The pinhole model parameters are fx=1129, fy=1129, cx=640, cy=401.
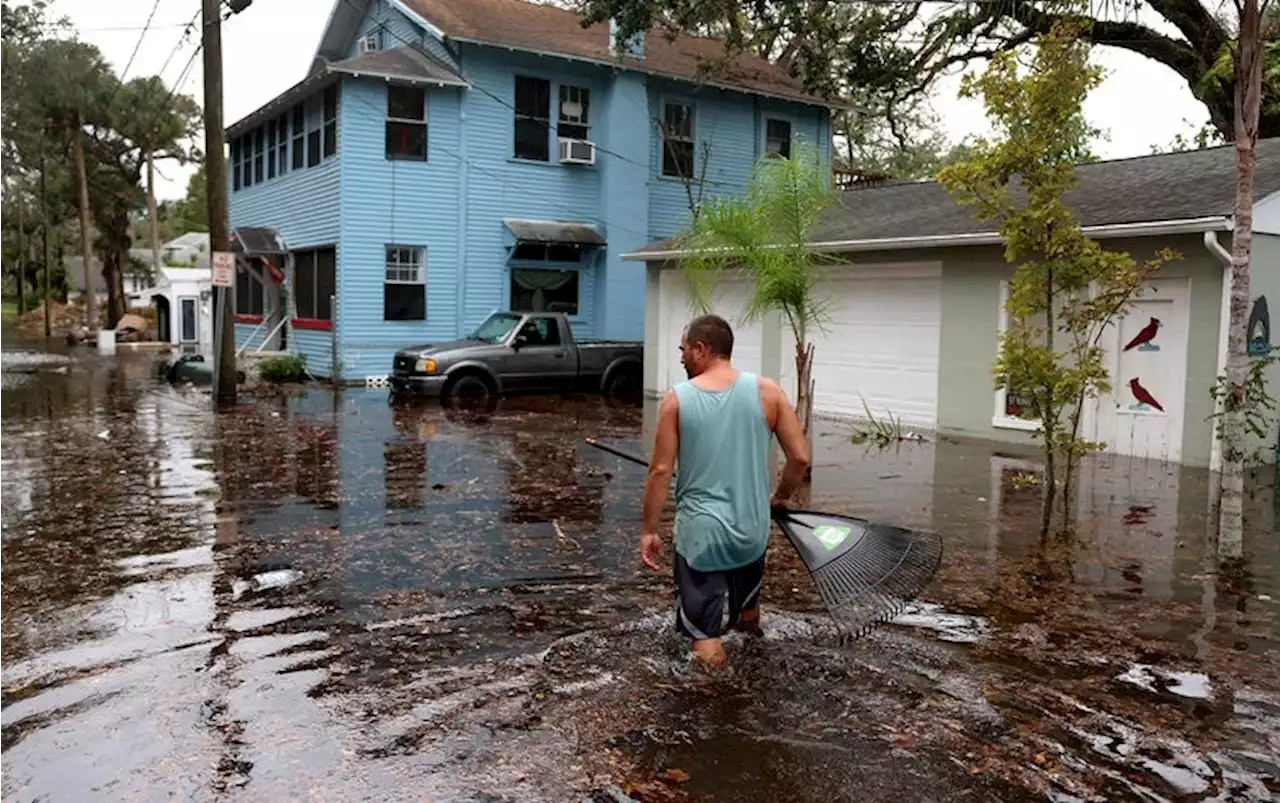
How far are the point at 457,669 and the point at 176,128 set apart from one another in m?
44.8

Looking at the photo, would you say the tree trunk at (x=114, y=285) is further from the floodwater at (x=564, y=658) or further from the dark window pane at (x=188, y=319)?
the floodwater at (x=564, y=658)

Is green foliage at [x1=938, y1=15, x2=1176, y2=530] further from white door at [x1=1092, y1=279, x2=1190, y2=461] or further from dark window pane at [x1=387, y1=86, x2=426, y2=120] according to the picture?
dark window pane at [x1=387, y1=86, x2=426, y2=120]

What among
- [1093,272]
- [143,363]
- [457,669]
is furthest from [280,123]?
[457,669]

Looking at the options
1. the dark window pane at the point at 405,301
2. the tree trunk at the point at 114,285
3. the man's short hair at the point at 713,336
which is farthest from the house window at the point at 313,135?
the tree trunk at the point at 114,285

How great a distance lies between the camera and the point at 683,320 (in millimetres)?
19766

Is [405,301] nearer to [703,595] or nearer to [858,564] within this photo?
[858,564]

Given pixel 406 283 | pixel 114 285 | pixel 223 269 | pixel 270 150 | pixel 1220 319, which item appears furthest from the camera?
pixel 114 285

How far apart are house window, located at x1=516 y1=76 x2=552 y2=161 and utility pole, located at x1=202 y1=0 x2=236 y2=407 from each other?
7038 millimetres

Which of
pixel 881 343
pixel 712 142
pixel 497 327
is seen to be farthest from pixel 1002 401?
pixel 712 142

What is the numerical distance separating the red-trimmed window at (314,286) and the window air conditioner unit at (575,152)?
5159mm

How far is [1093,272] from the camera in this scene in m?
8.69

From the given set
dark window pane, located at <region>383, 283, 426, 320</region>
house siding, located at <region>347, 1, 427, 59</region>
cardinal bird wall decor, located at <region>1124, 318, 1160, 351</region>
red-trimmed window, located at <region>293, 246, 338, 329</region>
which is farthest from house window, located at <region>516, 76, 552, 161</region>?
cardinal bird wall decor, located at <region>1124, 318, 1160, 351</region>

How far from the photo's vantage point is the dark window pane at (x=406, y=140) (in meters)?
22.4

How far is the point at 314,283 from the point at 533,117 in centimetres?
580
